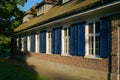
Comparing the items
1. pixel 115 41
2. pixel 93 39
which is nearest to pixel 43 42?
pixel 93 39

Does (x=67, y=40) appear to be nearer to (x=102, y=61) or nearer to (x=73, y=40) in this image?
(x=73, y=40)

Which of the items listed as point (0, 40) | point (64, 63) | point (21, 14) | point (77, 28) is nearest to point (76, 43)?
point (77, 28)

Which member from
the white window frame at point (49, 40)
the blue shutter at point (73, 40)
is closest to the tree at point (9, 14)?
the white window frame at point (49, 40)

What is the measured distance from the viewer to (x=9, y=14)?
105 ft

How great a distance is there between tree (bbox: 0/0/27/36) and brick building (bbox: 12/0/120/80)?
8677 millimetres

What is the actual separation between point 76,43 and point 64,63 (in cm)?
238

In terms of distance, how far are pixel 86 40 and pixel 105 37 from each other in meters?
2.04

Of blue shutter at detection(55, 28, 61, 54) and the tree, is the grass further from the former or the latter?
the tree

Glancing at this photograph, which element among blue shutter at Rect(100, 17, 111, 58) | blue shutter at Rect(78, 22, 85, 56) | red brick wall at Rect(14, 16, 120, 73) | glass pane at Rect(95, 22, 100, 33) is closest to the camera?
red brick wall at Rect(14, 16, 120, 73)

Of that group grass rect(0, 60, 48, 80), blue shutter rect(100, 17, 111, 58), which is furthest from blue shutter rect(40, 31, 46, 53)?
blue shutter rect(100, 17, 111, 58)

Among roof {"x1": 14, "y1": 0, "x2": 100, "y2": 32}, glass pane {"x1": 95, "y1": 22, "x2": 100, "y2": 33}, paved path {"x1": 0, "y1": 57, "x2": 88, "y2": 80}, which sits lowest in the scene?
paved path {"x1": 0, "y1": 57, "x2": 88, "y2": 80}

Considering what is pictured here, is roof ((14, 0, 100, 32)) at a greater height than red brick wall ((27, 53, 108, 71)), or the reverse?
roof ((14, 0, 100, 32))

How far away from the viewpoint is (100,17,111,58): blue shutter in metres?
14.3

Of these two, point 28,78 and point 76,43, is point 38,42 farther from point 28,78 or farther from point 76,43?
point 28,78
